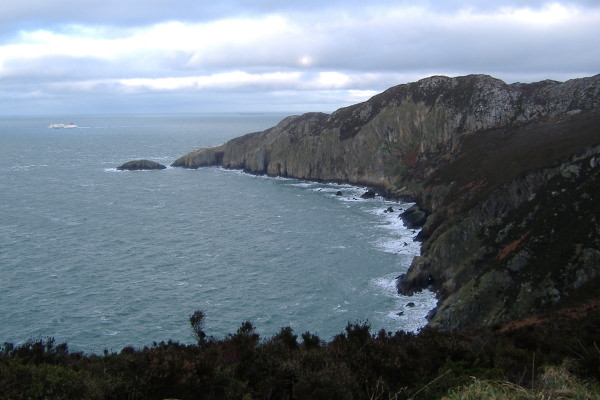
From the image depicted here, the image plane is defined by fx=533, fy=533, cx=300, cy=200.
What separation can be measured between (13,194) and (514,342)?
282ft

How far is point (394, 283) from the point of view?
45906 millimetres

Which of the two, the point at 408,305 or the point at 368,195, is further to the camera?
the point at 368,195

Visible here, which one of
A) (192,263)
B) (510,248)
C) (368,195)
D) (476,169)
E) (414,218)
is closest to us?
(510,248)

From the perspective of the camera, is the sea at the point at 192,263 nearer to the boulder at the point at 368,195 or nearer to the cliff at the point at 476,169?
the boulder at the point at 368,195

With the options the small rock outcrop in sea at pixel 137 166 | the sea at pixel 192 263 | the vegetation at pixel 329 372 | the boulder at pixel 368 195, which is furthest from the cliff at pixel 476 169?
the vegetation at pixel 329 372

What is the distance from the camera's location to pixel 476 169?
2672 inches

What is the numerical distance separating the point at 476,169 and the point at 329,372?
58.7m

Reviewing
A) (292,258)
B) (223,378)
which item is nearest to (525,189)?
(292,258)

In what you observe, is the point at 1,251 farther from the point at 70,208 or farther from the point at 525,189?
the point at 525,189

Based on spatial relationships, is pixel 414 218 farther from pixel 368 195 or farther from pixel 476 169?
pixel 368 195

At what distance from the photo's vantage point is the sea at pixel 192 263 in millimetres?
38062

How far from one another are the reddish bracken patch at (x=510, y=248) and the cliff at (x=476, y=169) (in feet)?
0.40

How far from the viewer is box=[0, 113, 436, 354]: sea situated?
3806 centimetres

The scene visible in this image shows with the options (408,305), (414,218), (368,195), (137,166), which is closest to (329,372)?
(408,305)
